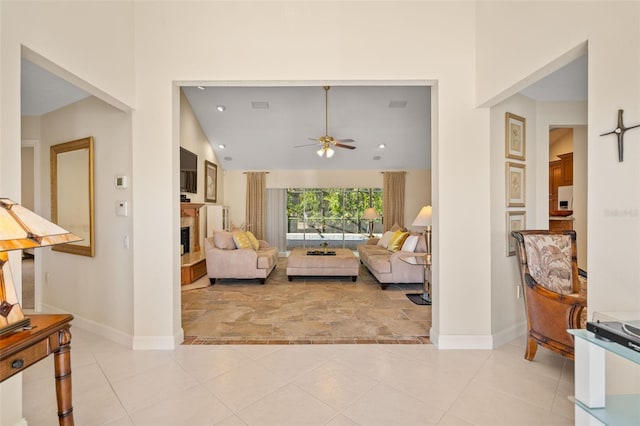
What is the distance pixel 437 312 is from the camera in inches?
115

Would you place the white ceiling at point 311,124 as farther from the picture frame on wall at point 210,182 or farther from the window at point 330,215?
the window at point 330,215

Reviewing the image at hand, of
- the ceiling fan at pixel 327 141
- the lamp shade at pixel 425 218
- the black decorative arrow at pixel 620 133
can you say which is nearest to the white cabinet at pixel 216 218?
the ceiling fan at pixel 327 141

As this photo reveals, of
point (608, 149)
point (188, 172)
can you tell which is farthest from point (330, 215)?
point (608, 149)

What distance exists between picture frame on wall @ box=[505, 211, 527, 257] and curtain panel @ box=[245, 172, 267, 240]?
21.9ft

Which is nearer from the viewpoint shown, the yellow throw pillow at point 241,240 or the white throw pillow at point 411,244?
the white throw pillow at point 411,244

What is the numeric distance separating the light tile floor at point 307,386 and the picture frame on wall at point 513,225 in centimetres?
94

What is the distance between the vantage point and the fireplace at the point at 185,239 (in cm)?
624

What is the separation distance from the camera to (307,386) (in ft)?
7.45

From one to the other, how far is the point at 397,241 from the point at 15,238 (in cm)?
550

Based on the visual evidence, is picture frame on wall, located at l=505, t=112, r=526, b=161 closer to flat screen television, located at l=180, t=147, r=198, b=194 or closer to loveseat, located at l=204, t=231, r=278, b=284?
loveseat, located at l=204, t=231, r=278, b=284

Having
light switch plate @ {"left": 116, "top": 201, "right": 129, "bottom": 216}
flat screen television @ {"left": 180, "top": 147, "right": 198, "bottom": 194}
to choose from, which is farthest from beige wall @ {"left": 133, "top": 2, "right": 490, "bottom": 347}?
flat screen television @ {"left": 180, "top": 147, "right": 198, "bottom": 194}

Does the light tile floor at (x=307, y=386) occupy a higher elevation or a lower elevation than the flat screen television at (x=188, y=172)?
lower

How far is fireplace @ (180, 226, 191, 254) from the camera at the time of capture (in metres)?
6.24

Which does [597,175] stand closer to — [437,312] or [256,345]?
[437,312]
